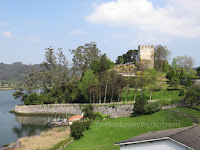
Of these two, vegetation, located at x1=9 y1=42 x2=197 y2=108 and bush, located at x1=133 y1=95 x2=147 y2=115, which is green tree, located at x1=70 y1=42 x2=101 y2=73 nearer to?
vegetation, located at x1=9 y1=42 x2=197 y2=108

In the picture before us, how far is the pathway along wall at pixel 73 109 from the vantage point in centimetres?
4635

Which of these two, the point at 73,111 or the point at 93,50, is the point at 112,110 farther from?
the point at 93,50

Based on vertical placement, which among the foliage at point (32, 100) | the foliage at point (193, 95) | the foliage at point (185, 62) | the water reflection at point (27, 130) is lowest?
the water reflection at point (27, 130)

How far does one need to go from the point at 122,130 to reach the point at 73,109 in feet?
90.1

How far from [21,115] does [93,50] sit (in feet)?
109

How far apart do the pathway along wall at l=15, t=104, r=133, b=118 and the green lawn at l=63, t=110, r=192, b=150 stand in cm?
1074

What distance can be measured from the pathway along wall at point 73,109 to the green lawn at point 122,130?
10736mm

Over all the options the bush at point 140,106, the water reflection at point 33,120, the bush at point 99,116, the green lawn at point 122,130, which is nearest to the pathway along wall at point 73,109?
the bush at point 99,116

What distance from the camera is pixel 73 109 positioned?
55.6 metres

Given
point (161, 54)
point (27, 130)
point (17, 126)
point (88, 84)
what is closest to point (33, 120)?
point (17, 126)

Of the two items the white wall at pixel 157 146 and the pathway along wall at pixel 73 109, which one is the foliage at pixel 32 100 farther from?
the white wall at pixel 157 146

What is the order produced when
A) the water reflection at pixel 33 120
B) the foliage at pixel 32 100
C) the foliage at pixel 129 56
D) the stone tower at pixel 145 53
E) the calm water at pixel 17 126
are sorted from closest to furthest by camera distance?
the calm water at pixel 17 126
the water reflection at pixel 33 120
the foliage at pixel 32 100
the stone tower at pixel 145 53
the foliage at pixel 129 56

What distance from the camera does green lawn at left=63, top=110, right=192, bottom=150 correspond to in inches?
1017

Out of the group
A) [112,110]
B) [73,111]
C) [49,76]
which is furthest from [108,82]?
[49,76]
